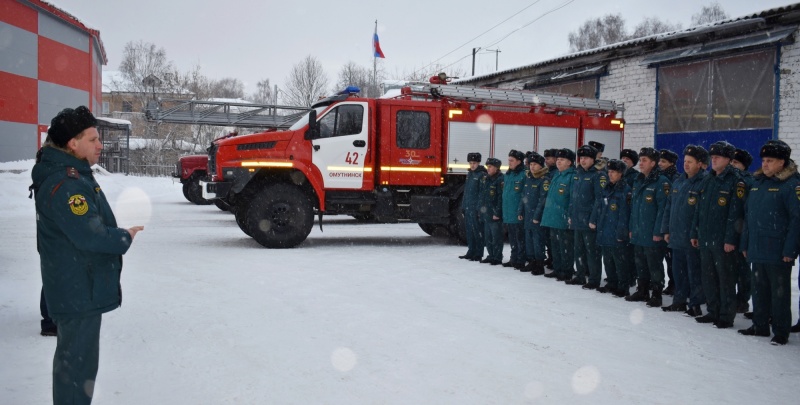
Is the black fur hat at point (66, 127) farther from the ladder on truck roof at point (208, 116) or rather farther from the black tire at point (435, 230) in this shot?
the ladder on truck roof at point (208, 116)

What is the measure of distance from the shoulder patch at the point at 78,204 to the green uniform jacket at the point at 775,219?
5220 millimetres

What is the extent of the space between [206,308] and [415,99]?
21.8 ft

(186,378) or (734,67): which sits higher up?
(734,67)

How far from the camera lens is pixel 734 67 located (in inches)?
540

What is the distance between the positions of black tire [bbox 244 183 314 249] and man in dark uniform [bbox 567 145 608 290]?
4.63 metres

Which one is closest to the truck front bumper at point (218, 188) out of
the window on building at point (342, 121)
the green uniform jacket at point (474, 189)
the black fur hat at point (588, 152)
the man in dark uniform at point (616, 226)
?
the window on building at point (342, 121)

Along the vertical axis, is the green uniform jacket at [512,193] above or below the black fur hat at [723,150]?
below

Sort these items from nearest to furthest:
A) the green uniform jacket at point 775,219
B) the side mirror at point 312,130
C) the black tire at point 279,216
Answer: the green uniform jacket at point 775,219 → the black tire at point 279,216 → the side mirror at point 312,130

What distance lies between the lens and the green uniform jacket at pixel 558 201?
8.69m

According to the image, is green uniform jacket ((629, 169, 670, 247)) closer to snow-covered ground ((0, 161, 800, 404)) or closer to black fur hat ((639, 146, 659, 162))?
black fur hat ((639, 146, 659, 162))

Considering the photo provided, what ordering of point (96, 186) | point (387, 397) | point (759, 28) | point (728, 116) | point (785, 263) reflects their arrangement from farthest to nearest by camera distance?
point (728, 116)
point (759, 28)
point (785, 263)
point (387, 397)
point (96, 186)

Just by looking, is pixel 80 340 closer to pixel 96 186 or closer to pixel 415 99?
pixel 96 186

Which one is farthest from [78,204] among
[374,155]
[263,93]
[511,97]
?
[263,93]

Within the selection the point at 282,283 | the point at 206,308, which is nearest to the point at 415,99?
the point at 282,283
